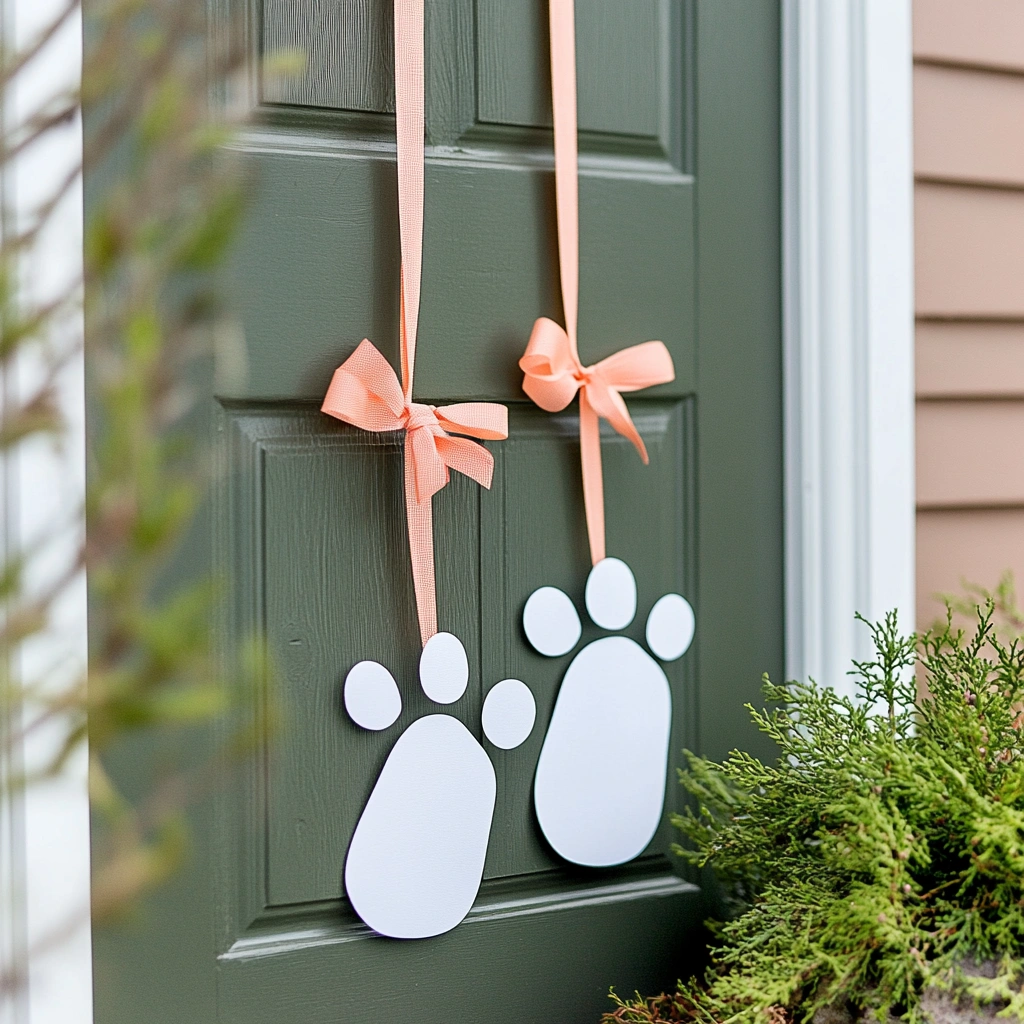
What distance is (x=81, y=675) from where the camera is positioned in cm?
34

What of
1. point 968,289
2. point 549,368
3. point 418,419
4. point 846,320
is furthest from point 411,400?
point 968,289

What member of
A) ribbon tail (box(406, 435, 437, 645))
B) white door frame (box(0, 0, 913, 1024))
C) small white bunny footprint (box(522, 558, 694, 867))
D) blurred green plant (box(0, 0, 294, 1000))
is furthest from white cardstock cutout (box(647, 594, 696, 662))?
blurred green plant (box(0, 0, 294, 1000))

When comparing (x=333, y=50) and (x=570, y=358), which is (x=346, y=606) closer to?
(x=570, y=358)

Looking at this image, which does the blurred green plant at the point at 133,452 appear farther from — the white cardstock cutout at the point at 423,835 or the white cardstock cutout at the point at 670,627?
the white cardstock cutout at the point at 670,627

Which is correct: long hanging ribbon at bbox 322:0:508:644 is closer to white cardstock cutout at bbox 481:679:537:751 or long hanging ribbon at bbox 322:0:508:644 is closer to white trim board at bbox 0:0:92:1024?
white cardstock cutout at bbox 481:679:537:751

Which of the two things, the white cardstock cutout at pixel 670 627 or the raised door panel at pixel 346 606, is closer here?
the raised door panel at pixel 346 606

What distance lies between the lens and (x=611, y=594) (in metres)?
1.08

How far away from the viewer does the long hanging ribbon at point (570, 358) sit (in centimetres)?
103

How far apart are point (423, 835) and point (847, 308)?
0.70 meters

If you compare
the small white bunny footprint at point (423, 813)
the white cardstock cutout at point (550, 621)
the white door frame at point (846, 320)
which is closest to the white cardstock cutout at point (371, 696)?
the small white bunny footprint at point (423, 813)

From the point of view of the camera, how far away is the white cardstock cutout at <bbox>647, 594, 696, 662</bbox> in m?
1.11

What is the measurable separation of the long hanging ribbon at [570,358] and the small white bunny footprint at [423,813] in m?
0.21

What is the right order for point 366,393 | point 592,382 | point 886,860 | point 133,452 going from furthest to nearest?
point 592,382 < point 366,393 < point 886,860 < point 133,452

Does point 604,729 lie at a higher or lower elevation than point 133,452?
lower
